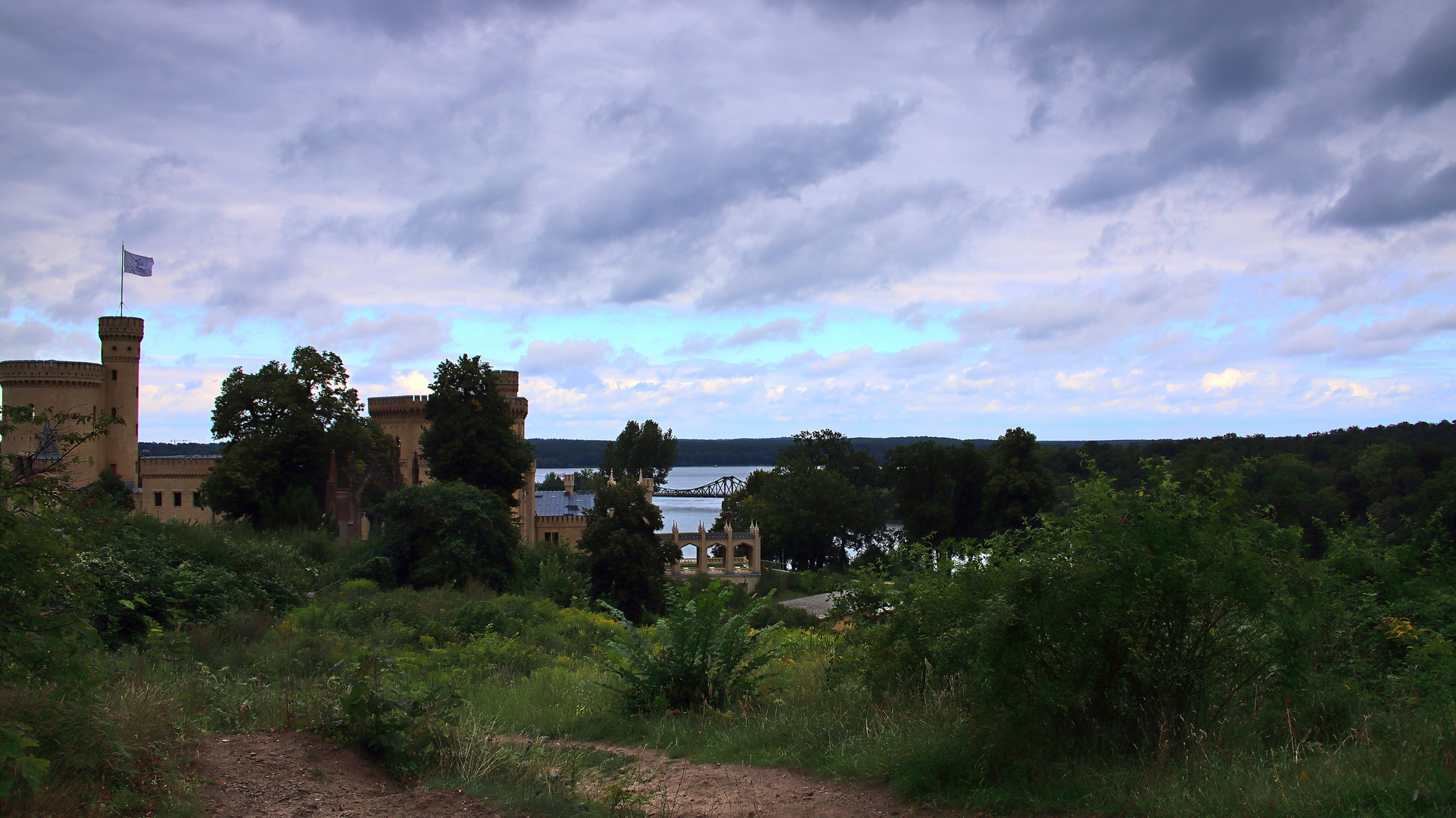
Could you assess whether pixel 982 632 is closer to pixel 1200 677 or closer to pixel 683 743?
pixel 1200 677

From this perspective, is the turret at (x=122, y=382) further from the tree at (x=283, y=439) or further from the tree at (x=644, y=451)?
the tree at (x=644, y=451)

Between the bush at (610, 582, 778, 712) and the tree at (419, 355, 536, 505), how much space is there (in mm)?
27131

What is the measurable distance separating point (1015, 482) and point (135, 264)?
48.8 m

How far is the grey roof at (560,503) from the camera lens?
56.2m

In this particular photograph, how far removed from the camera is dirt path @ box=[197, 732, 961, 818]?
19.2ft

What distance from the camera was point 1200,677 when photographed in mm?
6391

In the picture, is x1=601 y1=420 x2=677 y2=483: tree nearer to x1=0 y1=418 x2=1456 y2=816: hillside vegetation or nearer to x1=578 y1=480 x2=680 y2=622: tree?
x1=578 y1=480 x2=680 y2=622: tree

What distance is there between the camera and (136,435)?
5653cm

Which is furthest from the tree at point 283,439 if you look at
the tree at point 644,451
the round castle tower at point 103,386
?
the tree at point 644,451

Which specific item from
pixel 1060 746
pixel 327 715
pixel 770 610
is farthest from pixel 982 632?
pixel 770 610

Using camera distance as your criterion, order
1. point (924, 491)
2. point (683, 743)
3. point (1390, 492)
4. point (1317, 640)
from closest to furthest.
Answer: point (1317, 640)
point (683, 743)
point (1390, 492)
point (924, 491)

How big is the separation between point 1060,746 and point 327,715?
17.4 ft

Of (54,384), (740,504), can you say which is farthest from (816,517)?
(54,384)

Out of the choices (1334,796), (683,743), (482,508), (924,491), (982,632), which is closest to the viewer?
(1334,796)
